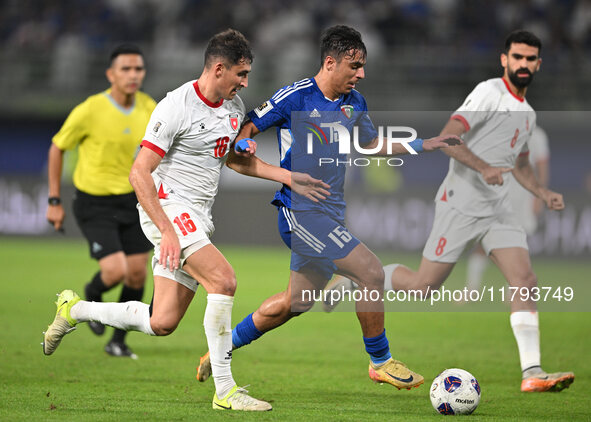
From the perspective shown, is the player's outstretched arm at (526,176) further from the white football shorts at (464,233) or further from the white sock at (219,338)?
the white sock at (219,338)

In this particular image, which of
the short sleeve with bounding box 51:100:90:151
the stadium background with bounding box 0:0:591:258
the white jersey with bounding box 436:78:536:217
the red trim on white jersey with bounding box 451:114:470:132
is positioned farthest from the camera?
the stadium background with bounding box 0:0:591:258

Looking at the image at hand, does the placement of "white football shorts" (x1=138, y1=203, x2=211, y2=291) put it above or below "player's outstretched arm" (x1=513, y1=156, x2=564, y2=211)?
below

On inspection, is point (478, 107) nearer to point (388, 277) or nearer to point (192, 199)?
point (388, 277)

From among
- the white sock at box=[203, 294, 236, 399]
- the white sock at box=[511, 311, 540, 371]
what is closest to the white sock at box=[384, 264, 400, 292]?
the white sock at box=[511, 311, 540, 371]

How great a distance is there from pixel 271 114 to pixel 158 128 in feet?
2.71

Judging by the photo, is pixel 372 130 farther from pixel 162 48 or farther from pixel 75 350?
pixel 162 48

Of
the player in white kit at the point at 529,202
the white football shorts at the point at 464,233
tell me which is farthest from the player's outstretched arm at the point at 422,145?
the player in white kit at the point at 529,202

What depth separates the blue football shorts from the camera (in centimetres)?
581

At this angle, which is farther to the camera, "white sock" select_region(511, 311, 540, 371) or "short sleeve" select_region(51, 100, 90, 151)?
"short sleeve" select_region(51, 100, 90, 151)

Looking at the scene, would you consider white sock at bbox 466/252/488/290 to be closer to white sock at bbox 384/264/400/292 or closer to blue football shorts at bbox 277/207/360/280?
white sock at bbox 384/264/400/292

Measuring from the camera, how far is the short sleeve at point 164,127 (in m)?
5.51

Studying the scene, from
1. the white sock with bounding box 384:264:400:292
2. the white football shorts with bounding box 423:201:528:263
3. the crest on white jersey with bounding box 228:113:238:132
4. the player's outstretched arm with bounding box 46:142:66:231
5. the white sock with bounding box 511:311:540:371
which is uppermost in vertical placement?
the crest on white jersey with bounding box 228:113:238:132

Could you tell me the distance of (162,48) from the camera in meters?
20.2

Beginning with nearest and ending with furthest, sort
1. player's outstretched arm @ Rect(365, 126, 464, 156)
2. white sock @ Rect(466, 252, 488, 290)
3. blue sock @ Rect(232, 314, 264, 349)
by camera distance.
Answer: player's outstretched arm @ Rect(365, 126, 464, 156) < blue sock @ Rect(232, 314, 264, 349) < white sock @ Rect(466, 252, 488, 290)
